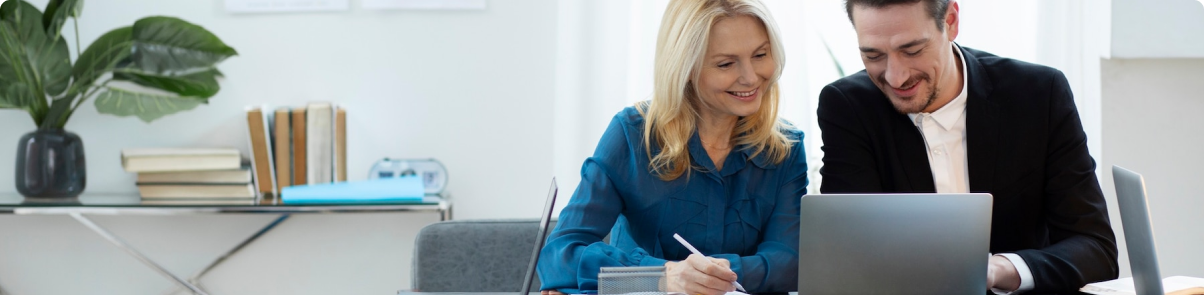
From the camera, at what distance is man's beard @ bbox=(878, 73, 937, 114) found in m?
1.82

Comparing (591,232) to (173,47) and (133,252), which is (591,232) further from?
(133,252)

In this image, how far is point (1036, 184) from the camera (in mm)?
1839

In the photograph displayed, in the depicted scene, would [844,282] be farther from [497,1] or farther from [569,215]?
[497,1]

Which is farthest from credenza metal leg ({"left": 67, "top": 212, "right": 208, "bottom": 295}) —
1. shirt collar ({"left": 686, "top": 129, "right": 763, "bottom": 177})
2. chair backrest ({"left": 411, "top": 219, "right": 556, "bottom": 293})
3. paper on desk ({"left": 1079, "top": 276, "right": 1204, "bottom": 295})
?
paper on desk ({"left": 1079, "top": 276, "right": 1204, "bottom": 295})

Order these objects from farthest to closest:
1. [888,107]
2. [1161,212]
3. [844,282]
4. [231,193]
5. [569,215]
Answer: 1. [1161,212]
2. [231,193]
3. [888,107]
4. [569,215]
5. [844,282]

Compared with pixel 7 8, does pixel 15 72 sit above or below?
below

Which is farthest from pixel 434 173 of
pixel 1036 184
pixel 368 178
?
pixel 1036 184

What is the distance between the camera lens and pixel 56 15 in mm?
2650

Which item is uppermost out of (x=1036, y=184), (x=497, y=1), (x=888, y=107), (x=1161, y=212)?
(x=497, y=1)

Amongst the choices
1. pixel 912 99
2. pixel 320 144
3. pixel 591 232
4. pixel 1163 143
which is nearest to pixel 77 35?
pixel 320 144

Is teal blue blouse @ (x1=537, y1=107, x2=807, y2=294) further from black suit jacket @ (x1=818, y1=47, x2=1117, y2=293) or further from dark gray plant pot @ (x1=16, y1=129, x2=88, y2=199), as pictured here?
dark gray plant pot @ (x1=16, y1=129, x2=88, y2=199)

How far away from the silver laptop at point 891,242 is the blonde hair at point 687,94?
1.75ft

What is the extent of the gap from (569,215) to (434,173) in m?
1.24

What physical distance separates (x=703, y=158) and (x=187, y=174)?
159 cm
